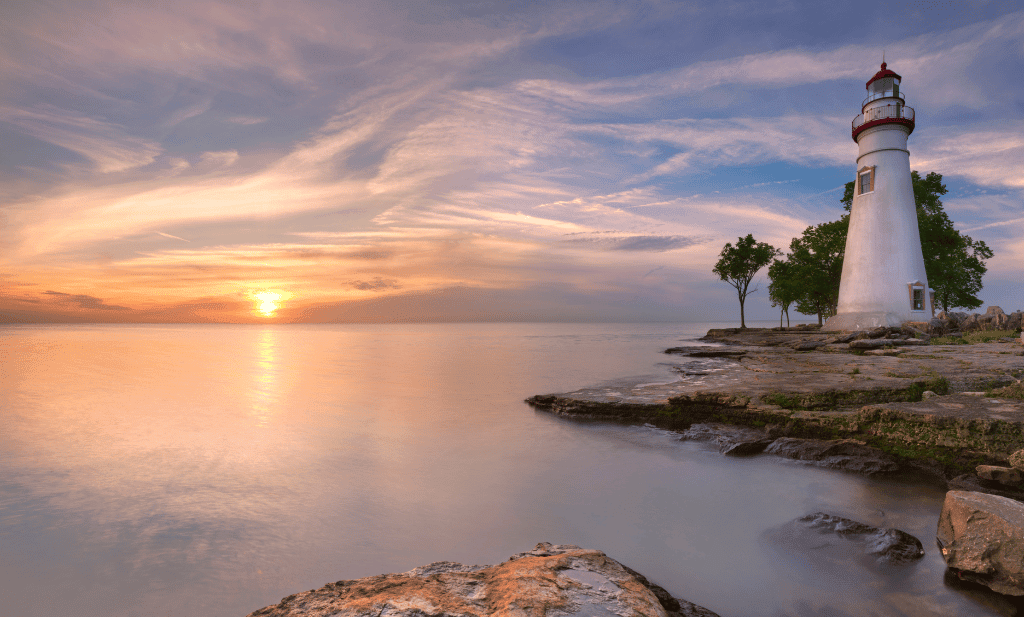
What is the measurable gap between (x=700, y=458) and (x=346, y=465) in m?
7.40

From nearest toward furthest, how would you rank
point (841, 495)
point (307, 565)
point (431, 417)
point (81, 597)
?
point (81, 597) < point (307, 565) < point (841, 495) < point (431, 417)

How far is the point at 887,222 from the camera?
28156 millimetres

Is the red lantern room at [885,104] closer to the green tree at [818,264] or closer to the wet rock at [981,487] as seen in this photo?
the green tree at [818,264]

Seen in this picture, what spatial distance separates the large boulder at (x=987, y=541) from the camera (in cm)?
415

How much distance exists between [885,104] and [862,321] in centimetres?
1315

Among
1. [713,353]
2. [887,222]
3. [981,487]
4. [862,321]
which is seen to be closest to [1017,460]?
[981,487]

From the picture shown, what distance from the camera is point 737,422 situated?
10.5m

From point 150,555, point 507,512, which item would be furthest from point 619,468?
point 150,555

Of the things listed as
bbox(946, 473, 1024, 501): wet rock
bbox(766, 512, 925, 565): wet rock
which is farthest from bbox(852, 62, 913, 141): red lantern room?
bbox(766, 512, 925, 565): wet rock

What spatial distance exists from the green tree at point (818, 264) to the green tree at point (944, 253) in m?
3.93

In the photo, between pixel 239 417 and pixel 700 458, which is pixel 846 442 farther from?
pixel 239 417

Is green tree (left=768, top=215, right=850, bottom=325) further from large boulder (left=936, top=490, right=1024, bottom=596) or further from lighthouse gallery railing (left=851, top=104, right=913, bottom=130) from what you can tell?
large boulder (left=936, top=490, right=1024, bottom=596)

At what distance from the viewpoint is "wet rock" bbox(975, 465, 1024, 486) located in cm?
594

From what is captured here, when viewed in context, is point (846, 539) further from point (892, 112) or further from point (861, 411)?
point (892, 112)
